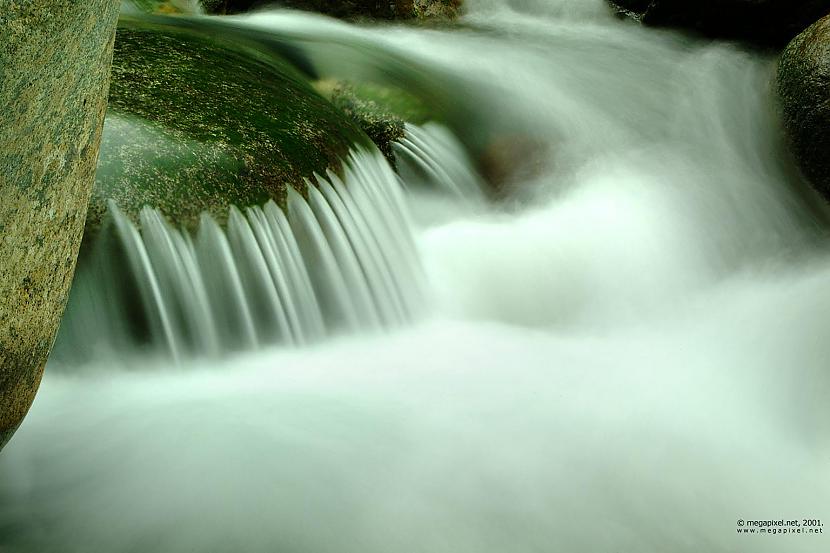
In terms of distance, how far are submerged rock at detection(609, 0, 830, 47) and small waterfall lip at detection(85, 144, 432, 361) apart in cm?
480

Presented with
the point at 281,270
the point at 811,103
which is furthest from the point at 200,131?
the point at 811,103

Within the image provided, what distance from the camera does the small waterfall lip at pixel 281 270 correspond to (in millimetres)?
3572

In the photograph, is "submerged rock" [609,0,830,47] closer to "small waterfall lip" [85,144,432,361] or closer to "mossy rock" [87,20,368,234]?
"mossy rock" [87,20,368,234]

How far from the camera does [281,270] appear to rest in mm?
3998

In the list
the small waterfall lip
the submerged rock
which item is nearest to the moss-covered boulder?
the submerged rock

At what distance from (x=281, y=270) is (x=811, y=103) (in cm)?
445

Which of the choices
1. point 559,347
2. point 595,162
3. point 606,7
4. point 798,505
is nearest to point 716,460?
point 798,505

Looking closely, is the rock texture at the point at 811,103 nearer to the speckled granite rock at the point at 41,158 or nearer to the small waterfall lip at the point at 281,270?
the small waterfall lip at the point at 281,270

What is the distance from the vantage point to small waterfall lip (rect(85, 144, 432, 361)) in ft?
11.7

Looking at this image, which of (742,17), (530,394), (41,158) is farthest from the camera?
(742,17)

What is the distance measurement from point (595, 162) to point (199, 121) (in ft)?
10.7

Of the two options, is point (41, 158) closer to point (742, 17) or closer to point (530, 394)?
point (530, 394)

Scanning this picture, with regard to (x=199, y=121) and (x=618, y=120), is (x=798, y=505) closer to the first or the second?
(x=199, y=121)

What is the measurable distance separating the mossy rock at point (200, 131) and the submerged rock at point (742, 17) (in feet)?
15.1
